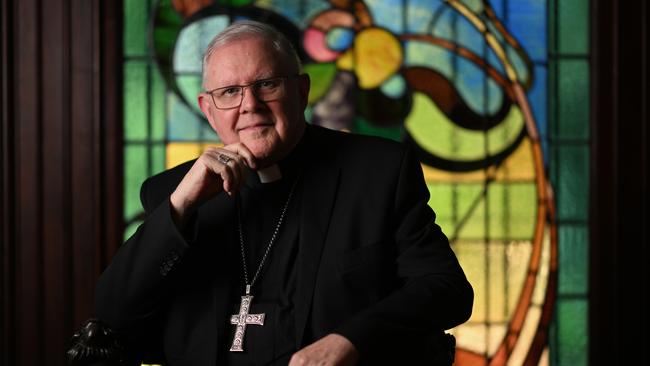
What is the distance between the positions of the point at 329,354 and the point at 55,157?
2.19 meters

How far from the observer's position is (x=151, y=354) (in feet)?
8.94

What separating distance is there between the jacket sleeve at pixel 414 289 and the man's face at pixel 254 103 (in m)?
0.36

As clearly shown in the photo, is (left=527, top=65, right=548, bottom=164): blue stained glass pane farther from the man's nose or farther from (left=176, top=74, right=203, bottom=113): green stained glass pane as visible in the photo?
the man's nose

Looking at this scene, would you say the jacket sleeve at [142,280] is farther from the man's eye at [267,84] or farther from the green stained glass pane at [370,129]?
the green stained glass pane at [370,129]

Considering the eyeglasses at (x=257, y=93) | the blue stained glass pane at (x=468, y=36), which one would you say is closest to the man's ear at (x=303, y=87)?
the eyeglasses at (x=257, y=93)

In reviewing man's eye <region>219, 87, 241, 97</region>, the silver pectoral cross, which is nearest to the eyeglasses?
man's eye <region>219, 87, 241, 97</region>

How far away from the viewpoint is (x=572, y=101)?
4.18m

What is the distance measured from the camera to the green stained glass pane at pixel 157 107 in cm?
405

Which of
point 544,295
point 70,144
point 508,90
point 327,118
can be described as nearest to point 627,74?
point 508,90

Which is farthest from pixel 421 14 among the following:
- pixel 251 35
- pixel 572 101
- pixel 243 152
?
pixel 243 152

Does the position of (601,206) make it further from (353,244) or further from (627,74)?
(353,244)

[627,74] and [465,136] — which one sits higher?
[627,74]

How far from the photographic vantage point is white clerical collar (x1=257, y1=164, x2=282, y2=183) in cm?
284

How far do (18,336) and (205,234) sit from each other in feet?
5.54
